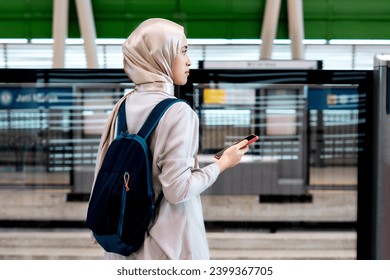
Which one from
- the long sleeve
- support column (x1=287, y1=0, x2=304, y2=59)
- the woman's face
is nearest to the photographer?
the long sleeve

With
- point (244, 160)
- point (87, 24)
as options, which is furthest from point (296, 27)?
point (244, 160)

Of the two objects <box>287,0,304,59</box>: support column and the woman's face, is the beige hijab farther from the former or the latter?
<box>287,0,304,59</box>: support column

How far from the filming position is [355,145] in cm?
345

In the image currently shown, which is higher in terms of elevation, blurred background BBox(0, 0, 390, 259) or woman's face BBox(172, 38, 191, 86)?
woman's face BBox(172, 38, 191, 86)

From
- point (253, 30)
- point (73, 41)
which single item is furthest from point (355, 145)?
point (73, 41)

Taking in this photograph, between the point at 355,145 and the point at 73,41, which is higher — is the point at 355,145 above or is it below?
below

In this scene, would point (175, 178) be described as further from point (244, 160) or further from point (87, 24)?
point (87, 24)

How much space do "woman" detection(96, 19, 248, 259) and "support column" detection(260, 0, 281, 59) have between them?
22.0 ft

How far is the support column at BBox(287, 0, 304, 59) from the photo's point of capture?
8720mm

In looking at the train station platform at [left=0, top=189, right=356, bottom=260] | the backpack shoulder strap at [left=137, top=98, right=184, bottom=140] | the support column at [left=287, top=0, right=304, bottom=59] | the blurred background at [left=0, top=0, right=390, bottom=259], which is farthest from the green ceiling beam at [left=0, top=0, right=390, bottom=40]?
the backpack shoulder strap at [left=137, top=98, right=184, bottom=140]

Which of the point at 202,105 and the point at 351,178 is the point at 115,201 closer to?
the point at 202,105

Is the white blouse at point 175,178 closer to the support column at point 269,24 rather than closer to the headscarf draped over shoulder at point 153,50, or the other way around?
the headscarf draped over shoulder at point 153,50
